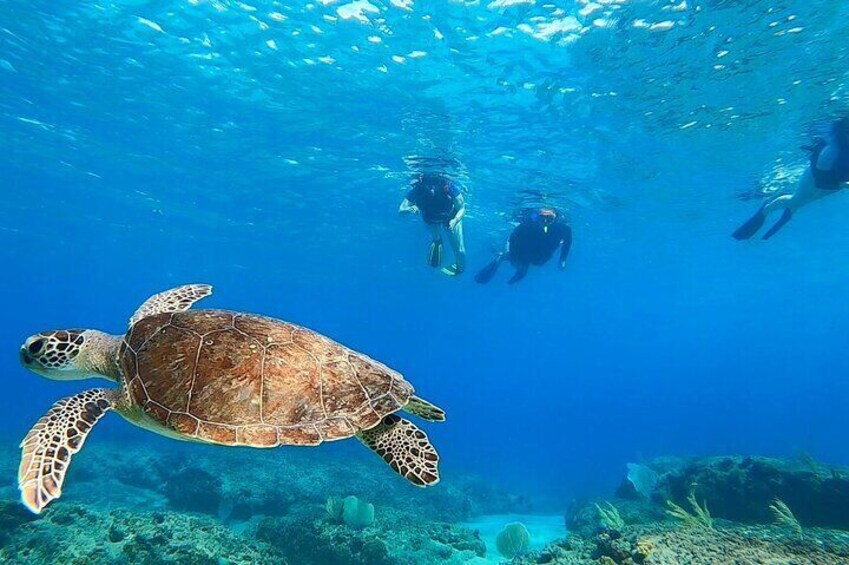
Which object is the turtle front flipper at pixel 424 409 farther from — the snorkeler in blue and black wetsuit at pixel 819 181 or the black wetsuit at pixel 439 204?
the snorkeler in blue and black wetsuit at pixel 819 181

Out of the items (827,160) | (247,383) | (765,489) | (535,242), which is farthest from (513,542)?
(827,160)

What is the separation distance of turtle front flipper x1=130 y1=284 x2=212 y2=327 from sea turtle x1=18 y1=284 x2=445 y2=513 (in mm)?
784

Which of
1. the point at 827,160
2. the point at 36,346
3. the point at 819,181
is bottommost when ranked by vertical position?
the point at 36,346

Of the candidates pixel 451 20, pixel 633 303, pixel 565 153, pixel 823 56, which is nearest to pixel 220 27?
pixel 451 20

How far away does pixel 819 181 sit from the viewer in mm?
11984

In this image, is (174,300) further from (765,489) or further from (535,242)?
(535,242)

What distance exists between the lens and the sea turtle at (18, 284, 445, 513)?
3.53 m

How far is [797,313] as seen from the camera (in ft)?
230

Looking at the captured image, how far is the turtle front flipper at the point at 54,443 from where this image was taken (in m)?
2.99

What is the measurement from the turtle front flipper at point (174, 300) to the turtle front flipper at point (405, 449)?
9.24 feet

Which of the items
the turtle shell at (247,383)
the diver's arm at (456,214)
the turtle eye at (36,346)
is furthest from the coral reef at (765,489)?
the turtle eye at (36,346)

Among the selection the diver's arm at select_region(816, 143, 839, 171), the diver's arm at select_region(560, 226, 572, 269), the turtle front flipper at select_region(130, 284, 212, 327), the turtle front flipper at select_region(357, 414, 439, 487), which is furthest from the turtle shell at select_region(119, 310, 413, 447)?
the diver's arm at select_region(816, 143, 839, 171)

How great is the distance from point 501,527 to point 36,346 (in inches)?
532

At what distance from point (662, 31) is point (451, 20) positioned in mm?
4951
